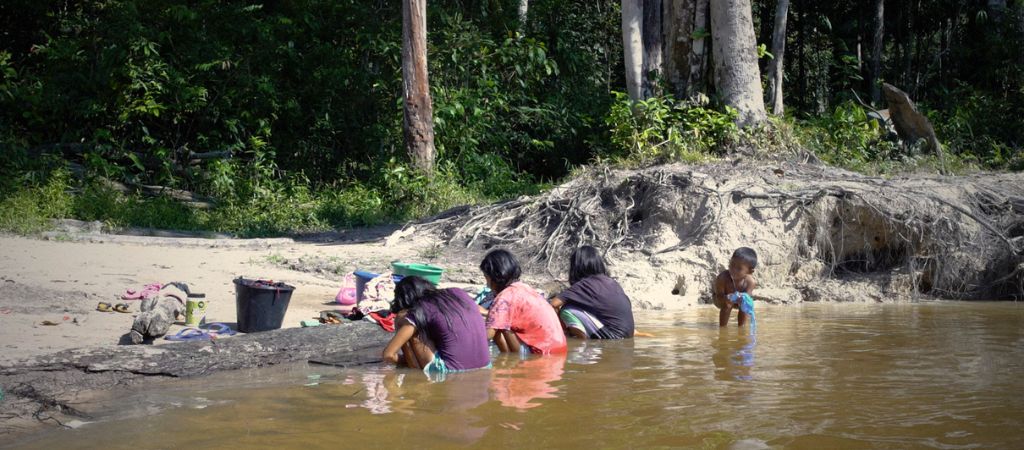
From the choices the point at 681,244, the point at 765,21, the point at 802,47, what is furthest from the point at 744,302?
the point at 765,21

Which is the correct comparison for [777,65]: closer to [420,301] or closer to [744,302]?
[744,302]

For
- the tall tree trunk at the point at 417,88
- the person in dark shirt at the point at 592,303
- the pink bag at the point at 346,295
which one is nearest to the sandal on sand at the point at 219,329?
the pink bag at the point at 346,295

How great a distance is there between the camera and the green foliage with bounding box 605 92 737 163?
13.8 m

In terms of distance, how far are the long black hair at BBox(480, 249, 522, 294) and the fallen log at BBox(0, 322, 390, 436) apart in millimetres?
932

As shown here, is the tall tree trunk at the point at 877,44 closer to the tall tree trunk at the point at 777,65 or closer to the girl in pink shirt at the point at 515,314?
the tall tree trunk at the point at 777,65

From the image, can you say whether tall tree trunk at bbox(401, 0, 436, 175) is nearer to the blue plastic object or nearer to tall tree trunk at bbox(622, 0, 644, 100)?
tall tree trunk at bbox(622, 0, 644, 100)

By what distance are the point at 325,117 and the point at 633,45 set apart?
5837mm

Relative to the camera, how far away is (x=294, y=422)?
4965 mm

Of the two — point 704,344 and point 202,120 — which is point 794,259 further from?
point 202,120

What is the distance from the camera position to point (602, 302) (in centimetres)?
789

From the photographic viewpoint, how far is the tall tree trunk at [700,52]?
1522 centimetres

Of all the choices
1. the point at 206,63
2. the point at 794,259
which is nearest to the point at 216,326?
the point at 794,259

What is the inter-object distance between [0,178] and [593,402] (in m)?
11.4

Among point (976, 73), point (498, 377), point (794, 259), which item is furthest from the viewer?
point (976, 73)
